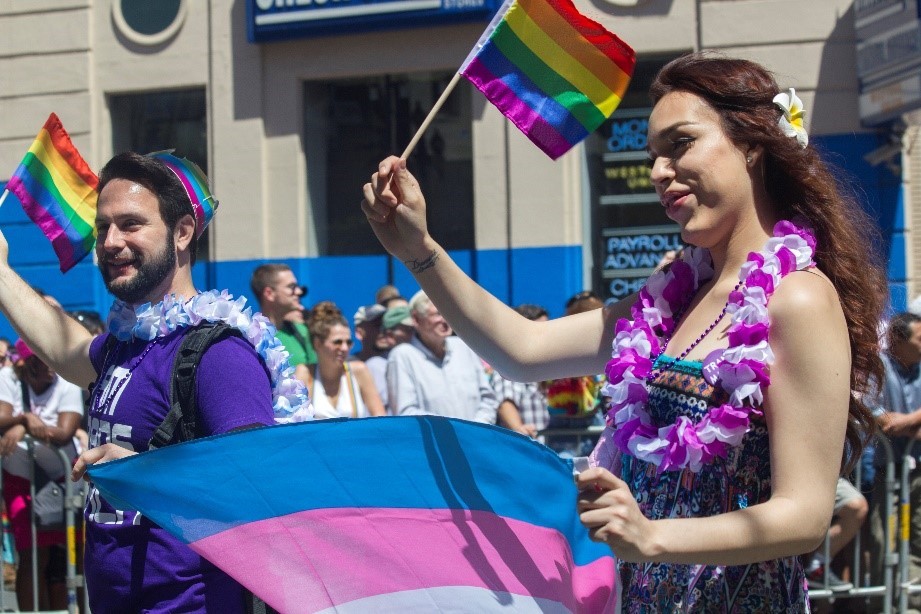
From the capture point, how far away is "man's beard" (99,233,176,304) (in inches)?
130

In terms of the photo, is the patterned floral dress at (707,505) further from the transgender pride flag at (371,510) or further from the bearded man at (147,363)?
the bearded man at (147,363)

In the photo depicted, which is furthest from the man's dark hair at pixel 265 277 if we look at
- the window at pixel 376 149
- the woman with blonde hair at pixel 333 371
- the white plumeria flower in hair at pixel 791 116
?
the white plumeria flower in hair at pixel 791 116

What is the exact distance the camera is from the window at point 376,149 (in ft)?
40.1

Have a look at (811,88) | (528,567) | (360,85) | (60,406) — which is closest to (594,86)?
(528,567)

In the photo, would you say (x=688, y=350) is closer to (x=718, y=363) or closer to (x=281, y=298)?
(x=718, y=363)

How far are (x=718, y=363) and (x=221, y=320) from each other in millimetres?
1407

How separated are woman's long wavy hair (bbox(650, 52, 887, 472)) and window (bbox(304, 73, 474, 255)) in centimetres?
956

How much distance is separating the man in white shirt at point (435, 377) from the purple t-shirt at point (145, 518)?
4.68 meters

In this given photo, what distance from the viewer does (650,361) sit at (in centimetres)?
263

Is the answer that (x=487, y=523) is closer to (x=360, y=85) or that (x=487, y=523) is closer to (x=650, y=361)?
(x=650, y=361)

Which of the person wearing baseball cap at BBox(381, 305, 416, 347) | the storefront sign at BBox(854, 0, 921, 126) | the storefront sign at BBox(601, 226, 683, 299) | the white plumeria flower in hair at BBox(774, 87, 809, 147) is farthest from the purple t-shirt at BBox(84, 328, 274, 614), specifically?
the storefront sign at BBox(601, 226, 683, 299)

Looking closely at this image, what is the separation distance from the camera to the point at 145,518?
10.0 ft

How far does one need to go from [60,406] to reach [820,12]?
7.21m

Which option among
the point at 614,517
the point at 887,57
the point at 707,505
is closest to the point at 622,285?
the point at 887,57
